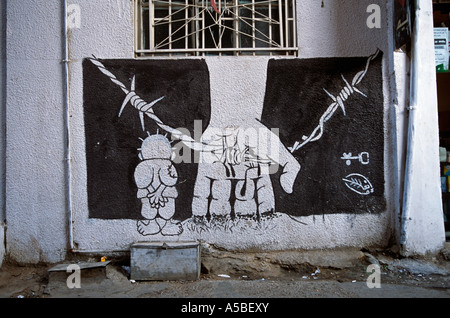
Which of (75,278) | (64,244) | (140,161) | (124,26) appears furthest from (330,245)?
(124,26)

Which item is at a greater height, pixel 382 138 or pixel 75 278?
pixel 382 138

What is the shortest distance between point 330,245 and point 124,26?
3498 millimetres

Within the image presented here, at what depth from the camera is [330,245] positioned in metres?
3.84

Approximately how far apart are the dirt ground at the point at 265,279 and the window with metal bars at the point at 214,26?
244 cm

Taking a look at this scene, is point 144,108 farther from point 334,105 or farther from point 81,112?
point 334,105

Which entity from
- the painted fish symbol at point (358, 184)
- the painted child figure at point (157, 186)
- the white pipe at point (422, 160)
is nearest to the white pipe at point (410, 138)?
the white pipe at point (422, 160)

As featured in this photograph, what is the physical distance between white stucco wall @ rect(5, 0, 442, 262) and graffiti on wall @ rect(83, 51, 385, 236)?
0.39 ft

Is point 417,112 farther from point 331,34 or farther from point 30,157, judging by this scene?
point 30,157

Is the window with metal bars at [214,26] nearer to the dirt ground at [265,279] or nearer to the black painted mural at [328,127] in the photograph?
the black painted mural at [328,127]

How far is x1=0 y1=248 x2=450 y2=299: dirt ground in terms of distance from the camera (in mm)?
3213

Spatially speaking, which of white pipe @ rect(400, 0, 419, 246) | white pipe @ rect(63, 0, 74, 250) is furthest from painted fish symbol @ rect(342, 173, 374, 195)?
white pipe @ rect(63, 0, 74, 250)
